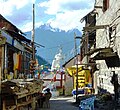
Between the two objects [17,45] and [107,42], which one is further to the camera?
[17,45]

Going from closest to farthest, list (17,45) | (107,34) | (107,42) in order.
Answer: (107,34) < (107,42) < (17,45)

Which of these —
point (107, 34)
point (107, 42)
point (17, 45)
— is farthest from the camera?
point (17, 45)

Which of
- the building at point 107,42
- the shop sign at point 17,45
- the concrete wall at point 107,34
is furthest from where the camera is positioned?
the shop sign at point 17,45

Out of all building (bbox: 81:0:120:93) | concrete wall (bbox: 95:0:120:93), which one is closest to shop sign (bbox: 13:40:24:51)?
building (bbox: 81:0:120:93)

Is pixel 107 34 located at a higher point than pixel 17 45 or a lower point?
higher

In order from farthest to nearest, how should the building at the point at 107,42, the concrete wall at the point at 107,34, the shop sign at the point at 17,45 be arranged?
1. the shop sign at the point at 17,45
2. the concrete wall at the point at 107,34
3. the building at the point at 107,42

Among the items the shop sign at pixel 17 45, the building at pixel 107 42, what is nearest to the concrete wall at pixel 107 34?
the building at pixel 107 42

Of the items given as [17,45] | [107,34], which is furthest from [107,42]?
[17,45]

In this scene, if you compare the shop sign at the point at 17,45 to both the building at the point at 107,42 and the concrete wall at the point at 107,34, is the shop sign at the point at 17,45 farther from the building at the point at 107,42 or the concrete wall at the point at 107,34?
the concrete wall at the point at 107,34

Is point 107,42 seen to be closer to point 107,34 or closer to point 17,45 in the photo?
point 107,34

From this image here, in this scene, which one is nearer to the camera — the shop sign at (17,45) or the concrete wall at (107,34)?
the concrete wall at (107,34)

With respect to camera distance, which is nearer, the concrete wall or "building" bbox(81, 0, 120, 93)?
"building" bbox(81, 0, 120, 93)

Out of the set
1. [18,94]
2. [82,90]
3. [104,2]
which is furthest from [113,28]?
[82,90]

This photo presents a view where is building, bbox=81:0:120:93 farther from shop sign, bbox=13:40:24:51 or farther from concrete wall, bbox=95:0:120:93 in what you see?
shop sign, bbox=13:40:24:51
